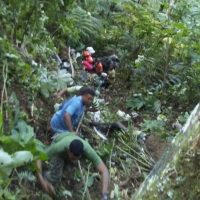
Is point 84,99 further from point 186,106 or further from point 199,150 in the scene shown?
point 199,150

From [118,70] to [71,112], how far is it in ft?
11.2

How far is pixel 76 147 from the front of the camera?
5.16m

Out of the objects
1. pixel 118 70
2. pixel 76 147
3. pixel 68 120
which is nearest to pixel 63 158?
pixel 76 147

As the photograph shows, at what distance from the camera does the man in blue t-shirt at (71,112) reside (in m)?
6.07

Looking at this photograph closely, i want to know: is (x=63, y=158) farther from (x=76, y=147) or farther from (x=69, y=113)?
(x=69, y=113)

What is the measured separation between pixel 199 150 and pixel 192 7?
25.5 ft

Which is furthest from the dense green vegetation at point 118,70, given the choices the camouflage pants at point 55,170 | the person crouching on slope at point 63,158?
the camouflage pants at point 55,170

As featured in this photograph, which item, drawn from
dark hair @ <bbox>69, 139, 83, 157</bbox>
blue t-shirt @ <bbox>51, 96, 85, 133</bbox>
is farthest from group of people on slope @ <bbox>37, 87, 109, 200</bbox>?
blue t-shirt @ <bbox>51, 96, 85, 133</bbox>

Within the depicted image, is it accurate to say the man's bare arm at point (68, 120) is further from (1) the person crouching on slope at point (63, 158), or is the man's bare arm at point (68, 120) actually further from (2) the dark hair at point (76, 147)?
(2) the dark hair at point (76, 147)

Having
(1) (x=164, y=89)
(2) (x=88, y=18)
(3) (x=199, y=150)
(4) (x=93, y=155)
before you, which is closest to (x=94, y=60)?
(2) (x=88, y=18)

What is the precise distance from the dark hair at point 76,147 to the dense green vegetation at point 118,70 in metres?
0.30

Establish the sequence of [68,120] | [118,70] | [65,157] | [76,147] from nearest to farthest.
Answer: [76,147], [65,157], [68,120], [118,70]

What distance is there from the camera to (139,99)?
8758mm

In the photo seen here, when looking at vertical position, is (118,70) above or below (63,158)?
below
